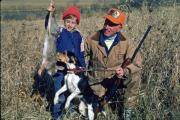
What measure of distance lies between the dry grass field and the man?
21cm

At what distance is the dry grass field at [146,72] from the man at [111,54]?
206mm

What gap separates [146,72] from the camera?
7.10 m

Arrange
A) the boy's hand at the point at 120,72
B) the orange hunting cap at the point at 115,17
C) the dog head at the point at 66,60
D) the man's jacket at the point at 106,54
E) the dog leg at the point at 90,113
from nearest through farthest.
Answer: the boy's hand at the point at 120,72 < the orange hunting cap at the point at 115,17 < the man's jacket at the point at 106,54 < the dog leg at the point at 90,113 < the dog head at the point at 66,60

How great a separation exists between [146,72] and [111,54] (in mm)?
853

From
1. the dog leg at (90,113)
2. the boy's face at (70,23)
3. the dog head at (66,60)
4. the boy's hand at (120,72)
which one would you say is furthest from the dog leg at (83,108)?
the boy's face at (70,23)

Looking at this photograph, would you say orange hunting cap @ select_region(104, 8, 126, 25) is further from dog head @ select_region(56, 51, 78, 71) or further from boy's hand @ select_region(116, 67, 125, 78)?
dog head @ select_region(56, 51, 78, 71)

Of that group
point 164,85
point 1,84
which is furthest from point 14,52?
point 164,85

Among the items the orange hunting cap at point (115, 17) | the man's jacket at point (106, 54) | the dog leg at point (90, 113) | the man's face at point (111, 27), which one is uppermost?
the orange hunting cap at point (115, 17)

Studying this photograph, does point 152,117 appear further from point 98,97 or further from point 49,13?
point 49,13

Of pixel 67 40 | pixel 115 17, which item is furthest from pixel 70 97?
pixel 115 17

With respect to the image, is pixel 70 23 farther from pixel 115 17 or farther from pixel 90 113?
pixel 90 113

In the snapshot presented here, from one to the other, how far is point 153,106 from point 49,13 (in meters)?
1.79

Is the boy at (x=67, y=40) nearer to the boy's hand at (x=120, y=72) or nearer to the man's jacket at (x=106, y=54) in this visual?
the man's jacket at (x=106, y=54)

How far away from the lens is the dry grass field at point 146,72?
646cm
